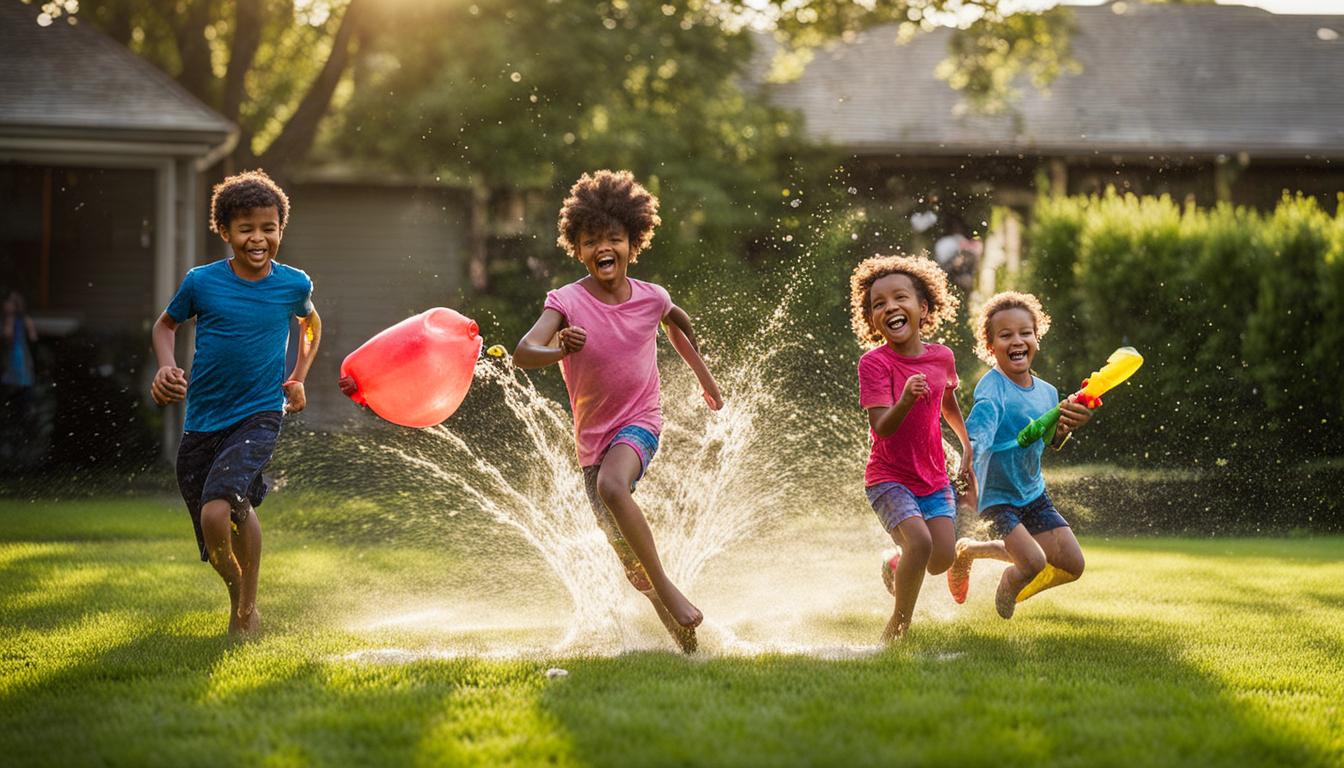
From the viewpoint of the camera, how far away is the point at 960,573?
597 centimetres

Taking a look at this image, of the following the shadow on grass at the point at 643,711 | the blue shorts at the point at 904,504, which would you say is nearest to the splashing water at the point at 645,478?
the shadow on grass at the point at 643,711

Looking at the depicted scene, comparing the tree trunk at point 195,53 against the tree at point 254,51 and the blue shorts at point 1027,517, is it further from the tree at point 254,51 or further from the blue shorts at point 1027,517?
the blue shorts at point 1027,517

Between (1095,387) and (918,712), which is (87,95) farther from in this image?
(918,712)

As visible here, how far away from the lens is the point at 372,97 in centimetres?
1794

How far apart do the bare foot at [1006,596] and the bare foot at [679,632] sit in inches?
49.8

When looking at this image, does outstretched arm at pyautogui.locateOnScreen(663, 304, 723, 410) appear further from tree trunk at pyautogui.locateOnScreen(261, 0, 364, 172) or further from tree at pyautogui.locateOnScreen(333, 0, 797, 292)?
tree trunk at pyautogui.locateOnScreen(261, 0, 364, 172)

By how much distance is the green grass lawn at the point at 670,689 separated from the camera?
12.0ft

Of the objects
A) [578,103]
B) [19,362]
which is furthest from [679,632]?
[578,103]

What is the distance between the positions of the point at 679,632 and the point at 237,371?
Result: 186 centimetres

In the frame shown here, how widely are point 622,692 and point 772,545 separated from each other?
15.0 feet

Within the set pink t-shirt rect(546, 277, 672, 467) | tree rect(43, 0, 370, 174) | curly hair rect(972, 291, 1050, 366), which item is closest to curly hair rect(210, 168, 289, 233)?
pink t-shirt rect(546, 277, 672, 467)

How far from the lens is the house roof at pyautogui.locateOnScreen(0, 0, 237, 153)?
13.6m

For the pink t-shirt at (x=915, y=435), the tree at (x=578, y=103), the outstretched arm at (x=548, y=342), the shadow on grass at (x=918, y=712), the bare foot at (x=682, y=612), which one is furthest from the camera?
the tree at (x=578, y=103)

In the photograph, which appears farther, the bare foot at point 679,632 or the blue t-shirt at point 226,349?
the blue t-shirt at point 226,349
